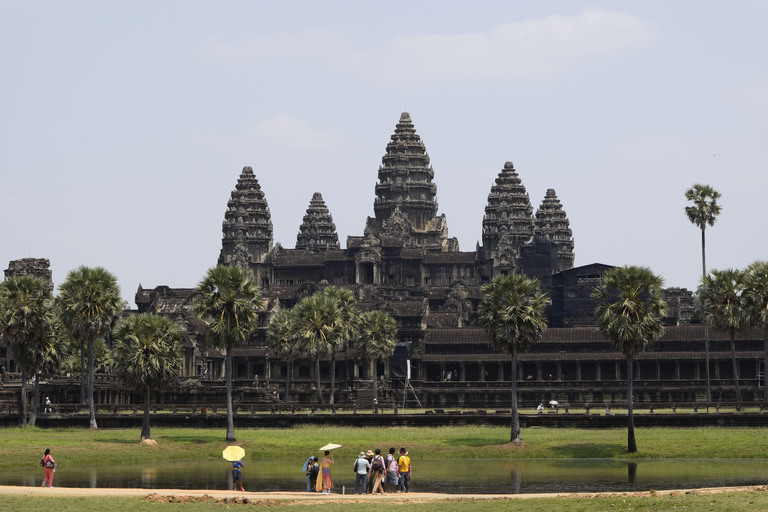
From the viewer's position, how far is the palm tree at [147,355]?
8188 cm

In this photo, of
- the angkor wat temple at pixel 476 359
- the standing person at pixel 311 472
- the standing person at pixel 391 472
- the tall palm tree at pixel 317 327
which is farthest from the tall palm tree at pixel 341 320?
the standing person at pixel 391 472

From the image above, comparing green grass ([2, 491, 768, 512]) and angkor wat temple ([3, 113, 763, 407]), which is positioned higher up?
angkor wat temple ([3, 113, 763, 407])

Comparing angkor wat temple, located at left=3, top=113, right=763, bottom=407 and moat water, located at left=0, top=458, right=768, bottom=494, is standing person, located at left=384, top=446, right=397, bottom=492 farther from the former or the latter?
angkor wat temple, located at left=3, top=113, right=763, bottom=407

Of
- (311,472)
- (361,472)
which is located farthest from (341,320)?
(361,472)

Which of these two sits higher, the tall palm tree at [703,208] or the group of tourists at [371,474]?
the tall palm tree at [703,208]

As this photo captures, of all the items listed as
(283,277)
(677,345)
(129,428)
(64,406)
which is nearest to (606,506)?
(129,428)

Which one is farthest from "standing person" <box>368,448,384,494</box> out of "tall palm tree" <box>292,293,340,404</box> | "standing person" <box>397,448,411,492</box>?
"tall palm tree" <box>292,293,340,404</box>

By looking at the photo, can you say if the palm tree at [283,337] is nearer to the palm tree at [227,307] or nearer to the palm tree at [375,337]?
the palm tree at [375,337]

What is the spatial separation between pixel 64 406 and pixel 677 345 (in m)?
63.8

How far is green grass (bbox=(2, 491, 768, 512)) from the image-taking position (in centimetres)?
4753

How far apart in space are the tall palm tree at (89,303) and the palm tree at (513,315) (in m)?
26.5

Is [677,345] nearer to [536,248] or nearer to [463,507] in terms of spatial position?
[536,248]

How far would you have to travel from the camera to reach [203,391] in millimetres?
118500

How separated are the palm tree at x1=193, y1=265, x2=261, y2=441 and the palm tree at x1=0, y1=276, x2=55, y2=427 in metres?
Answer: 14.5
